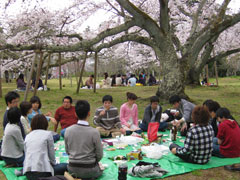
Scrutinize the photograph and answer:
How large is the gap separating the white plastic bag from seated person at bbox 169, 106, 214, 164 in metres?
0.54

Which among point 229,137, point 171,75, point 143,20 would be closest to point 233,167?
point 229,137

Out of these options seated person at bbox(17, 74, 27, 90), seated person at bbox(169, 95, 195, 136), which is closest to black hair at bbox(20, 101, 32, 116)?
seated person at bbox(169, 95, 195, 136)

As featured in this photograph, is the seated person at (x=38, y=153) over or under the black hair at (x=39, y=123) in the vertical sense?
under

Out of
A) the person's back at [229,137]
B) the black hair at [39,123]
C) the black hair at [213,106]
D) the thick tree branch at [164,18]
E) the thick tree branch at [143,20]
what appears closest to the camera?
the black hair at [39,123]

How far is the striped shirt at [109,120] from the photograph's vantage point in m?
6.27

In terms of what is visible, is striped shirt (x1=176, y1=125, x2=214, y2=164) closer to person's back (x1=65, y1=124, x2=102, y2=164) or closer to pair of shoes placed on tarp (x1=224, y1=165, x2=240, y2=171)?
pair of shoes placed on tarp (x1=224, y1=165, x2=240, y2=171)

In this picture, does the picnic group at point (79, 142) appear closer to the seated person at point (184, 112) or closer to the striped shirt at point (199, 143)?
the striped shirt at point (199, 143)

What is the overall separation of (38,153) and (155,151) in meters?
2.22

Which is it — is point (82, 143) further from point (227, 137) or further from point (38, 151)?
point (227, 137)

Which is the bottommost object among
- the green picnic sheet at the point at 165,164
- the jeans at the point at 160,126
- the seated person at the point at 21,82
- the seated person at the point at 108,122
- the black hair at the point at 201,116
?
the green picnic sheet at the point at 165,164

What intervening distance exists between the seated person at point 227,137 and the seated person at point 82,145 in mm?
2275

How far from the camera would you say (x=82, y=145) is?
3613 mm

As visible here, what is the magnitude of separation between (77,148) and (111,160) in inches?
51.1

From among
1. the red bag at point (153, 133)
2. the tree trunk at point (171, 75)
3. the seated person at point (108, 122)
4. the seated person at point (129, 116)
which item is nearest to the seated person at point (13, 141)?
the seated person at point (108, 122)
